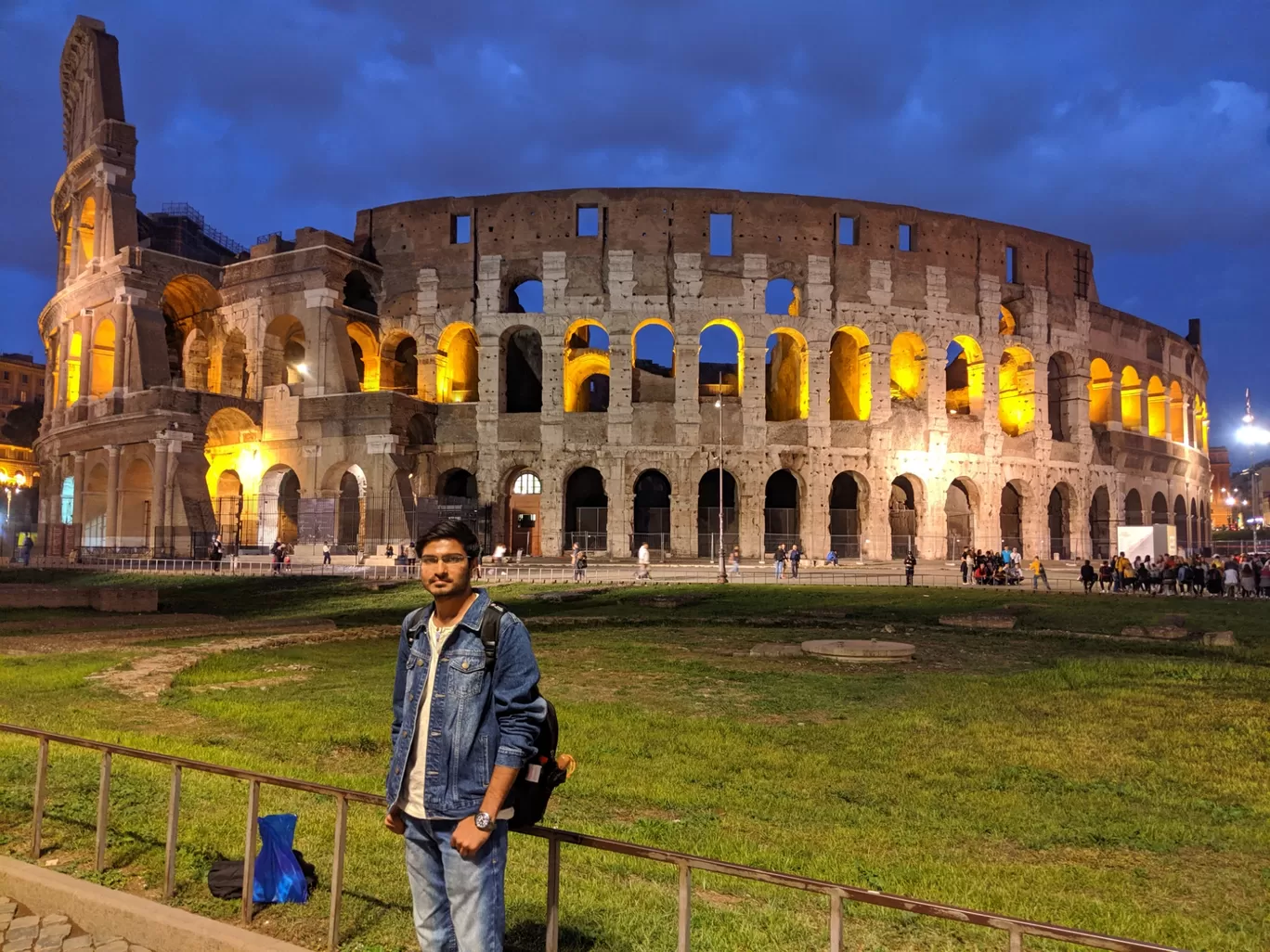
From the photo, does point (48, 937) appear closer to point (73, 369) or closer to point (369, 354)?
point (369, 354)

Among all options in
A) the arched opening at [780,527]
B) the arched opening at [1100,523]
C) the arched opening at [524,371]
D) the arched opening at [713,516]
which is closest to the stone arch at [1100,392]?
the arched opening at [1100,523]

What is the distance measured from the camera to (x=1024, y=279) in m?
43.6

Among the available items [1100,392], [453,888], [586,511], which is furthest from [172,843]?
[1100,392]

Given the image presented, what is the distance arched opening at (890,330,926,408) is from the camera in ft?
136

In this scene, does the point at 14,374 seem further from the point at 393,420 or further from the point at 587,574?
the point at 587,574

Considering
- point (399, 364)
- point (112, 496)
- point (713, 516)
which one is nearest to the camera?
point (112, 496)

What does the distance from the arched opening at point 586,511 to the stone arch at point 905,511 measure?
12.9m

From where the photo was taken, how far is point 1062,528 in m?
45.4

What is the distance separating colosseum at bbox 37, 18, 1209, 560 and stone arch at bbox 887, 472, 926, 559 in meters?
0.13

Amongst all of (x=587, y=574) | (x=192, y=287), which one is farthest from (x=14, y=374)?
(x=587, y=574)

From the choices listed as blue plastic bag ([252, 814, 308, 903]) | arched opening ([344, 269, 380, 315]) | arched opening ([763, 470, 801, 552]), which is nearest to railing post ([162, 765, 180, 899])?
blue plastic bag ([252, 814, 308, 903])

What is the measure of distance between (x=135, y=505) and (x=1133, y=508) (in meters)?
51.0

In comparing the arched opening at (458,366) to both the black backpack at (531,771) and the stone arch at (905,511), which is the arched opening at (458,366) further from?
the black backpack at (531,771)

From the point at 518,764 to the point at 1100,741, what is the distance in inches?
303
